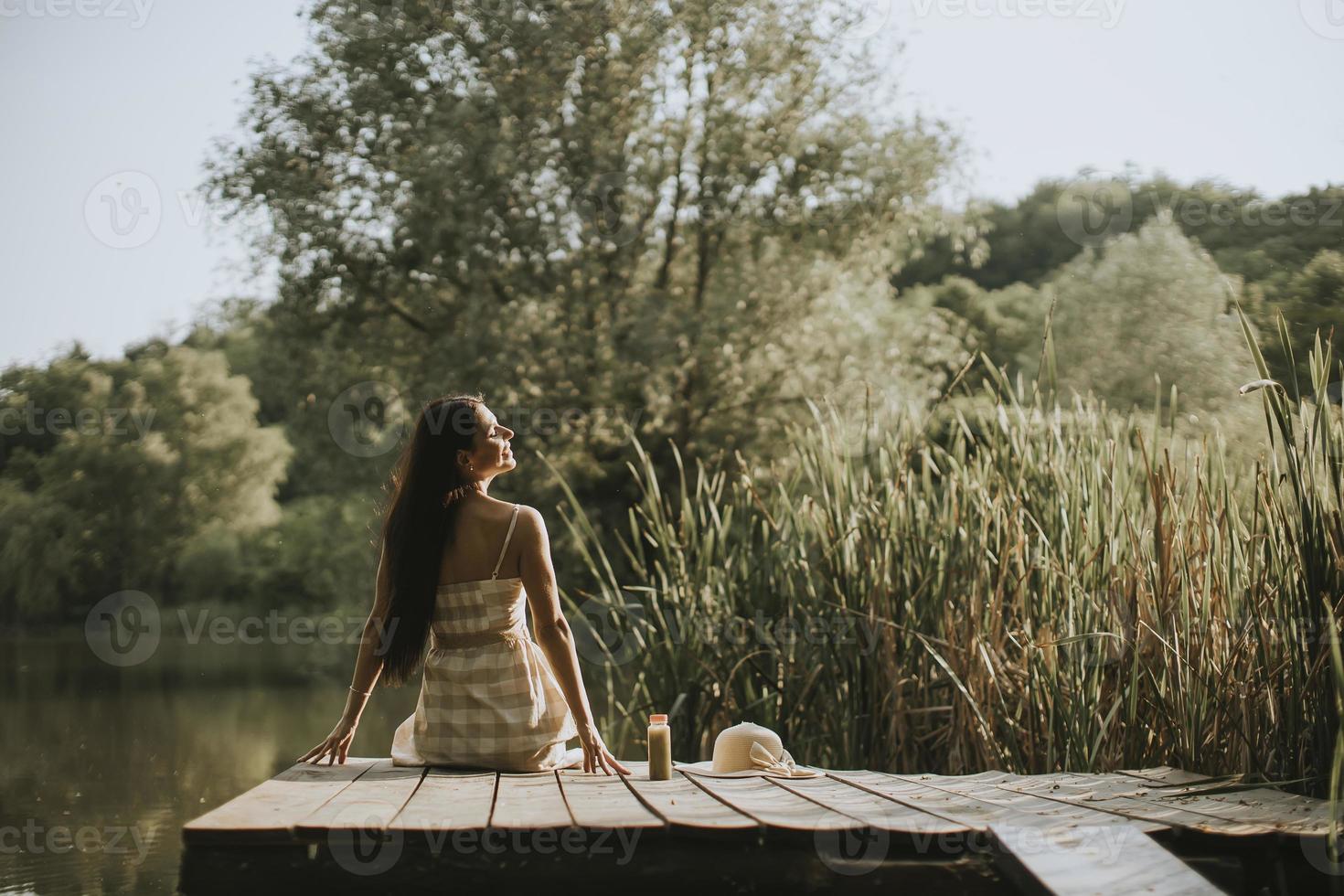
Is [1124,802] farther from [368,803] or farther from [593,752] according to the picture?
[368,803]

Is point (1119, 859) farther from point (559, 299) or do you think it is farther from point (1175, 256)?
point (1175, 256)

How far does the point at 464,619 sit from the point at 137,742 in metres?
9.11

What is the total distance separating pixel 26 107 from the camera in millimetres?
18406

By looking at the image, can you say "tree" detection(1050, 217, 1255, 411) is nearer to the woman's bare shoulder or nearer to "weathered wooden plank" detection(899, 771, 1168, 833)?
"weathered wooden plank" detection(899, 771, 1168, 833)

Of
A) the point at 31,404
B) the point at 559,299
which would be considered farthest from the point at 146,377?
the point at 559,299

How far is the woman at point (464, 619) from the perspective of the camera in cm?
289

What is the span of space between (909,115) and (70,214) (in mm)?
11934

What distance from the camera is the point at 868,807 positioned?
2.40 metres

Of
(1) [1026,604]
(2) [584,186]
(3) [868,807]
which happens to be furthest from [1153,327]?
(3) [868,807]

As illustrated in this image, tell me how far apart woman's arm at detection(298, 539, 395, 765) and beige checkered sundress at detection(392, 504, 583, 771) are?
0.42 ft

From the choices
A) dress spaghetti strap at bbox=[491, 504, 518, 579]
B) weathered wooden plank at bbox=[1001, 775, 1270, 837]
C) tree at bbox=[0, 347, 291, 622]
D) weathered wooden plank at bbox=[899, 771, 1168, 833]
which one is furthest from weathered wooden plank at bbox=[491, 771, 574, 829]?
tree at bbox=[0, 347, 291, 622]

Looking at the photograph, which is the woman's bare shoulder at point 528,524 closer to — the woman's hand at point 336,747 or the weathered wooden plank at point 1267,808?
the woman's hand at point 336,747

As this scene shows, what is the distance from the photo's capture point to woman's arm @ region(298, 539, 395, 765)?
2.87 metres

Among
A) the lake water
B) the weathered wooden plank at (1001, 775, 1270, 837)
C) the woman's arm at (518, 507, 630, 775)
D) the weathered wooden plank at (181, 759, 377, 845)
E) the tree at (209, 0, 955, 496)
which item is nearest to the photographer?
the weathered wooden plank at (181, 759, 377, 845)
